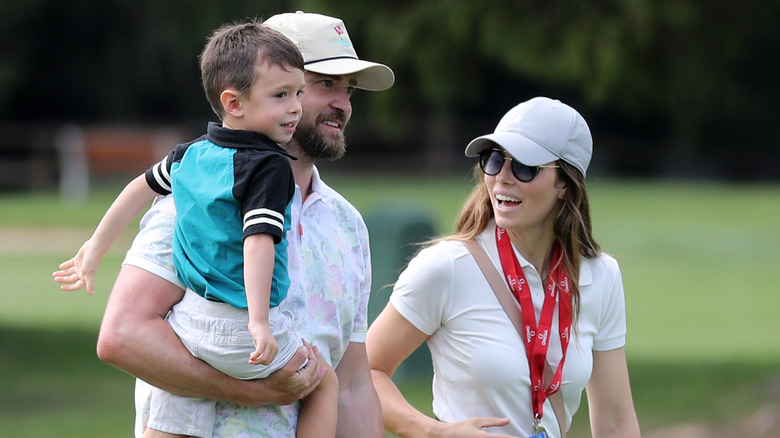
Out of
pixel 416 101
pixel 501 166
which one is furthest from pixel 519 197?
pixel 416 101

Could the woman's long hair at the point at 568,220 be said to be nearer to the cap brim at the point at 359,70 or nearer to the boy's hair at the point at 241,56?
the cap brim at the point at 359,70

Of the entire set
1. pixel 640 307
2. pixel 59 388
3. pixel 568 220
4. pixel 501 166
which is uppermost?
pixel 501 166

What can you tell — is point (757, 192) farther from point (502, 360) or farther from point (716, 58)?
point (502, 360)

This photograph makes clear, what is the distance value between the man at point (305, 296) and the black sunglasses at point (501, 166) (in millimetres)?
434

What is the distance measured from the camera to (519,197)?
397 cm

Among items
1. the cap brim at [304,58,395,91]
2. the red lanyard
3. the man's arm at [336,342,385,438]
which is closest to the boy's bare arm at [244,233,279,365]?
the man's arm at [336,342,385,438]

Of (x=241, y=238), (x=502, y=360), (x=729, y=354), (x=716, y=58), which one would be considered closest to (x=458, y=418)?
(x=502, y=360)

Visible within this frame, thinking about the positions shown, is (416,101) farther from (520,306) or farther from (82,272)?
(82,272)

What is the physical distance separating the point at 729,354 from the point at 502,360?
893 cm

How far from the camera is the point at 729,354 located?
39.9ft

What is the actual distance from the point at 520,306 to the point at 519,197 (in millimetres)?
362

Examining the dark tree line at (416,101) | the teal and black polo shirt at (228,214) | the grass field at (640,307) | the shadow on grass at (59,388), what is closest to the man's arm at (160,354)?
the teal and black polo shirt at (228,214)

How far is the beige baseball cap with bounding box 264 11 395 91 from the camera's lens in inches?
143

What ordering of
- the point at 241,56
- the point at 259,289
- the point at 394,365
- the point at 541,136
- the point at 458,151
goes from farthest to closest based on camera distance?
the point at 458,151 < the point at 394,365 < the point at 541,136 < the point at 241,56 < the point at 259,289
